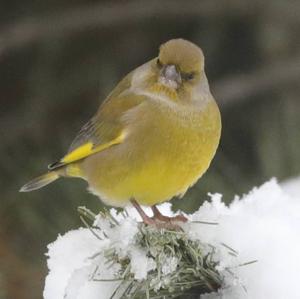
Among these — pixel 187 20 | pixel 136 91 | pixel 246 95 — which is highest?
pixel 187 20

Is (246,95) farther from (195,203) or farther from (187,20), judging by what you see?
(195,203)

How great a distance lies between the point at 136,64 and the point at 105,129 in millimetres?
1420

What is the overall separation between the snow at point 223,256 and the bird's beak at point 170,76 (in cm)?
45

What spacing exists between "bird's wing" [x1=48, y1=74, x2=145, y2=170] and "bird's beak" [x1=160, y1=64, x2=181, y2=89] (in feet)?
0.26

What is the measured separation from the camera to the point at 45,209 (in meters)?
2.20

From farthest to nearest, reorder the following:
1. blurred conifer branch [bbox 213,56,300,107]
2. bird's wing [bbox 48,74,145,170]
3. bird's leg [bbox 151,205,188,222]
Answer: blurred conifer branch [bbox 213,56,300,107], bird's wing [bbox 48,74,145,170], bird's leg [bbox 151,205,188,222]

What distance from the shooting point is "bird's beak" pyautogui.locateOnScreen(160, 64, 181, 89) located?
1.70 meters

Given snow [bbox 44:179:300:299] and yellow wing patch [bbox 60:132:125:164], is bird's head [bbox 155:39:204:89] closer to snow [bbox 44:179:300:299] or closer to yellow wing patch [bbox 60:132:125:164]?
yellow wing patch [bbox 60:132:125:164]

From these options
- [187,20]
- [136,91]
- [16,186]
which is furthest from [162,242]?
[187,20]

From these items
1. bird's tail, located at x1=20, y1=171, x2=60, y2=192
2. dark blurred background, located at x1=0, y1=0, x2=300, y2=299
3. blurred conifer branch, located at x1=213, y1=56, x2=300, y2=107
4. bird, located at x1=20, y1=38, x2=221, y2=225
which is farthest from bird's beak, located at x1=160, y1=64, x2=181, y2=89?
blurred conifer branch, located at x1=213, y1=56, x2=300, y2=107

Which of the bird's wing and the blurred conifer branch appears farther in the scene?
the blurred conifer branch

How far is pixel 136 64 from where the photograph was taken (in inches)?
128

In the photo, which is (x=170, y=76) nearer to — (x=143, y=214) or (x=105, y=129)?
(x=105, y=129)

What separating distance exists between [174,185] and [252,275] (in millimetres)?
550
